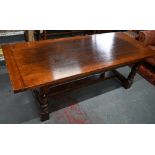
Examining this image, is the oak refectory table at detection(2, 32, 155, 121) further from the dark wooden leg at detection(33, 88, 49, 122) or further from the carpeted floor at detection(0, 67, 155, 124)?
the carpeted floor at detection(0, 67, 155, 124)

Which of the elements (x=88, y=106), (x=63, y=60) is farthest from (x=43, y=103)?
(x=88, y=106)

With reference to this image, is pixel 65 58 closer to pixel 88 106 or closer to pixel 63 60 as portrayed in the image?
pixel 63 60

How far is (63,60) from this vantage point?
57.1 inches

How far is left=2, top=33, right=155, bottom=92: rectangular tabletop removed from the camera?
1.21 metres

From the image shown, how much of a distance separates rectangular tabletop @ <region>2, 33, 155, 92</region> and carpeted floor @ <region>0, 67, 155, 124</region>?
56 cm

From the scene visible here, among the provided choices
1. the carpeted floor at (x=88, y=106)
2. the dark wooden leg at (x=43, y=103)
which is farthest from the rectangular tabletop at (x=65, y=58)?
the carpeted floor at (x=88, y=106)

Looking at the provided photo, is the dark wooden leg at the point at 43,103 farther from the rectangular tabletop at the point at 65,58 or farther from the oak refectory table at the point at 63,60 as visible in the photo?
the rectangular tabletop at the point at 65,58

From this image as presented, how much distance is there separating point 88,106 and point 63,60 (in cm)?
66

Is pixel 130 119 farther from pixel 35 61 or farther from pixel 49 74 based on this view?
pixel 35 61

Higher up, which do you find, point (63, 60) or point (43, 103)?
point (63, 60)

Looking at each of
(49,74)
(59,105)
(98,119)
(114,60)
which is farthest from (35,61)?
(98,119)

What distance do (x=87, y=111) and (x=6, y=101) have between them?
2.96 ft

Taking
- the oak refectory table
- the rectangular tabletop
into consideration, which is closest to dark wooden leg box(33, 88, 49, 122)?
the oak refectory table

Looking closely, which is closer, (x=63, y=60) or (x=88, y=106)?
(x=63, y=60)
